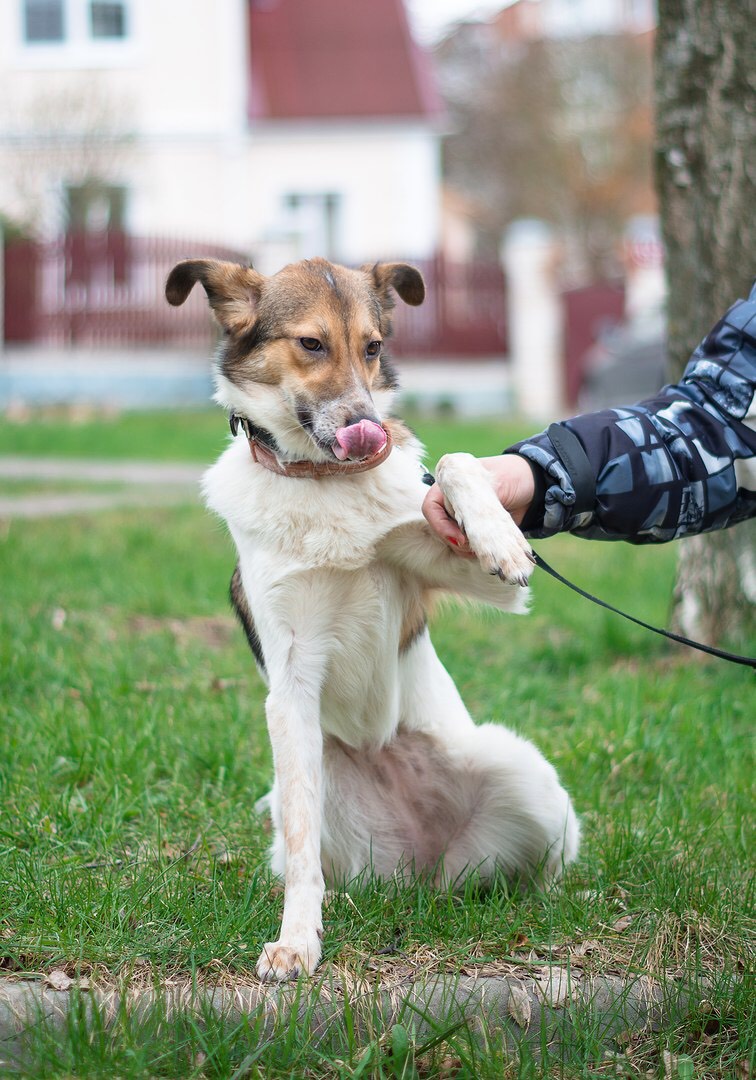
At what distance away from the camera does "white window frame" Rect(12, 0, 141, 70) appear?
20.0m

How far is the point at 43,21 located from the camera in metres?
20.3

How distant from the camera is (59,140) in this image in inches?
746

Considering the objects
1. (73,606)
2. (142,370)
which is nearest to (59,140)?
(142,370)

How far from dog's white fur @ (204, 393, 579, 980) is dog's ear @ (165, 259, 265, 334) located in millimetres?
180

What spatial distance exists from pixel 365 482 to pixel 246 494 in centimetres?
30

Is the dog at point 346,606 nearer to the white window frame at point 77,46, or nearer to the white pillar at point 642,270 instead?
the white pillar at point 642,270

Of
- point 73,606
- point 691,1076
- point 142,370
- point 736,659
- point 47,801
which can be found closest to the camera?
point 691,1076

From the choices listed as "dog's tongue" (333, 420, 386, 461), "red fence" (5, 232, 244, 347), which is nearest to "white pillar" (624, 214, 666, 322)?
"red fence" (5, 232, 244, 347)

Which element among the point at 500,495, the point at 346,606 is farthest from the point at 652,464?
the point at 346,606

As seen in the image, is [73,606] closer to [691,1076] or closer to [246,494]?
[246,494]

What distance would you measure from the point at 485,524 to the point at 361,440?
47 centimetres

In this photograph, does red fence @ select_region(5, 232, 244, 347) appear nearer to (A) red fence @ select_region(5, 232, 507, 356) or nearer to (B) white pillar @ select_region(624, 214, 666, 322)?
(A) red fence @ select_region(5, 232, 507, 356)

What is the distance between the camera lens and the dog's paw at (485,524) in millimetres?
2561

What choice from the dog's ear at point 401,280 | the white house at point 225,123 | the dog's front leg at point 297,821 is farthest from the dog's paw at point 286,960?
the white house at point 225,123
